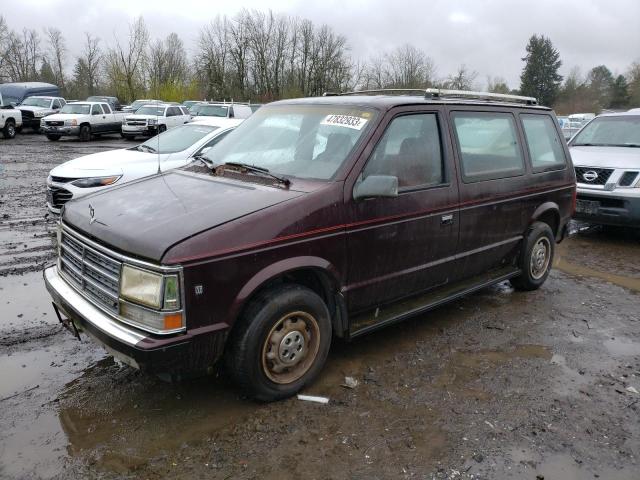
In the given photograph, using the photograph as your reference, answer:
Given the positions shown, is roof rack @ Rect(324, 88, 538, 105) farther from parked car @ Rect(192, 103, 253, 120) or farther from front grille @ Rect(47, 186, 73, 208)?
parked car @ Rect(192, 103, 253, 120)

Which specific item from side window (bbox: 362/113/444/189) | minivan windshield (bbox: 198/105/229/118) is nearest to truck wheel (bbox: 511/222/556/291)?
side window (bbox: 362/113/444/189)

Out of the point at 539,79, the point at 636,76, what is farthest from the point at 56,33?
the point at 636,76

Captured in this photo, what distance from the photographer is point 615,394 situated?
370 centimetres

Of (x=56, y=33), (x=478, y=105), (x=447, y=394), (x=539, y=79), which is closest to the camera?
(x=447, y=394)

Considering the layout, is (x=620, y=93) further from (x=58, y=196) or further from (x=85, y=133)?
(x=58, y=196)

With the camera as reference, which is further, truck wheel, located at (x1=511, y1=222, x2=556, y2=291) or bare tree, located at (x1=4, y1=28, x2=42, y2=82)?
bare tree, located at (x1=4, y1=28, x2=42, y2=82)

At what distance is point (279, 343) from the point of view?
3.32 meters

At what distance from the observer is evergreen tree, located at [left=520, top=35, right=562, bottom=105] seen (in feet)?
224

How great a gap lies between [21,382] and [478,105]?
4.38m

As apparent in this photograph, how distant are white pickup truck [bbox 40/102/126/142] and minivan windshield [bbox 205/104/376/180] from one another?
22667mm

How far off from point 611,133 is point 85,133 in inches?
907

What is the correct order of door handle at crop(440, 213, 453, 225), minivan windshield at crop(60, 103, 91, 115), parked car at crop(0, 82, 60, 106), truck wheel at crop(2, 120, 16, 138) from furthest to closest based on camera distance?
parked car at crop(0, 82, 60, 106) < minivan windshield at crop(60, 103, 91, 115) < truck wheel at crop(2, 120, 16, 138) < door handle at crop(440, 213, 453, 225)

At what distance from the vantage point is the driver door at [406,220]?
367 cm

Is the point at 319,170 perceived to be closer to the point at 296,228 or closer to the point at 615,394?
the point at 296,228
